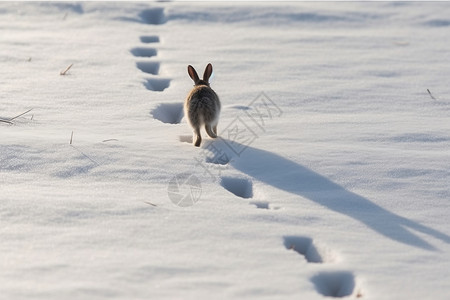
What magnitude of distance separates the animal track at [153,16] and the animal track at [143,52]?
0.83 meters

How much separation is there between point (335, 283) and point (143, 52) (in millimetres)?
3542

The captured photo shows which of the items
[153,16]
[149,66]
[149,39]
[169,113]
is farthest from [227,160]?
[153,16]

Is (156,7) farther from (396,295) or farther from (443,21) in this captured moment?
(396,295)

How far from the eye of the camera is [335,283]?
9.91 ft

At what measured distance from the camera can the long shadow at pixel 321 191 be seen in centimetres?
341

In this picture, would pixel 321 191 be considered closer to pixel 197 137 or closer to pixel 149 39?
pixel 197 137

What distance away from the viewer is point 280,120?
475cm

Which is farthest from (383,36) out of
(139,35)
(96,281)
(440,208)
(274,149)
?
(96,281)

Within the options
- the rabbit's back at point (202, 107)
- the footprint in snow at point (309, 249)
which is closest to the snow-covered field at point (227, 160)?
the footprint in snow at point (309, 249)

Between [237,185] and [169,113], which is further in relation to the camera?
[169,113]

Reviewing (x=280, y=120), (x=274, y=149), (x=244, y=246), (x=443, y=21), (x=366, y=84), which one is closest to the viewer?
(x=244, y=246)

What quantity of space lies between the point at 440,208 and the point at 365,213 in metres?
0.39

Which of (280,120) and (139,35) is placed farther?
(139,35)

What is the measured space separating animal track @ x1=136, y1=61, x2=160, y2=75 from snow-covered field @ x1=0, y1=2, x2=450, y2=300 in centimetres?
2
